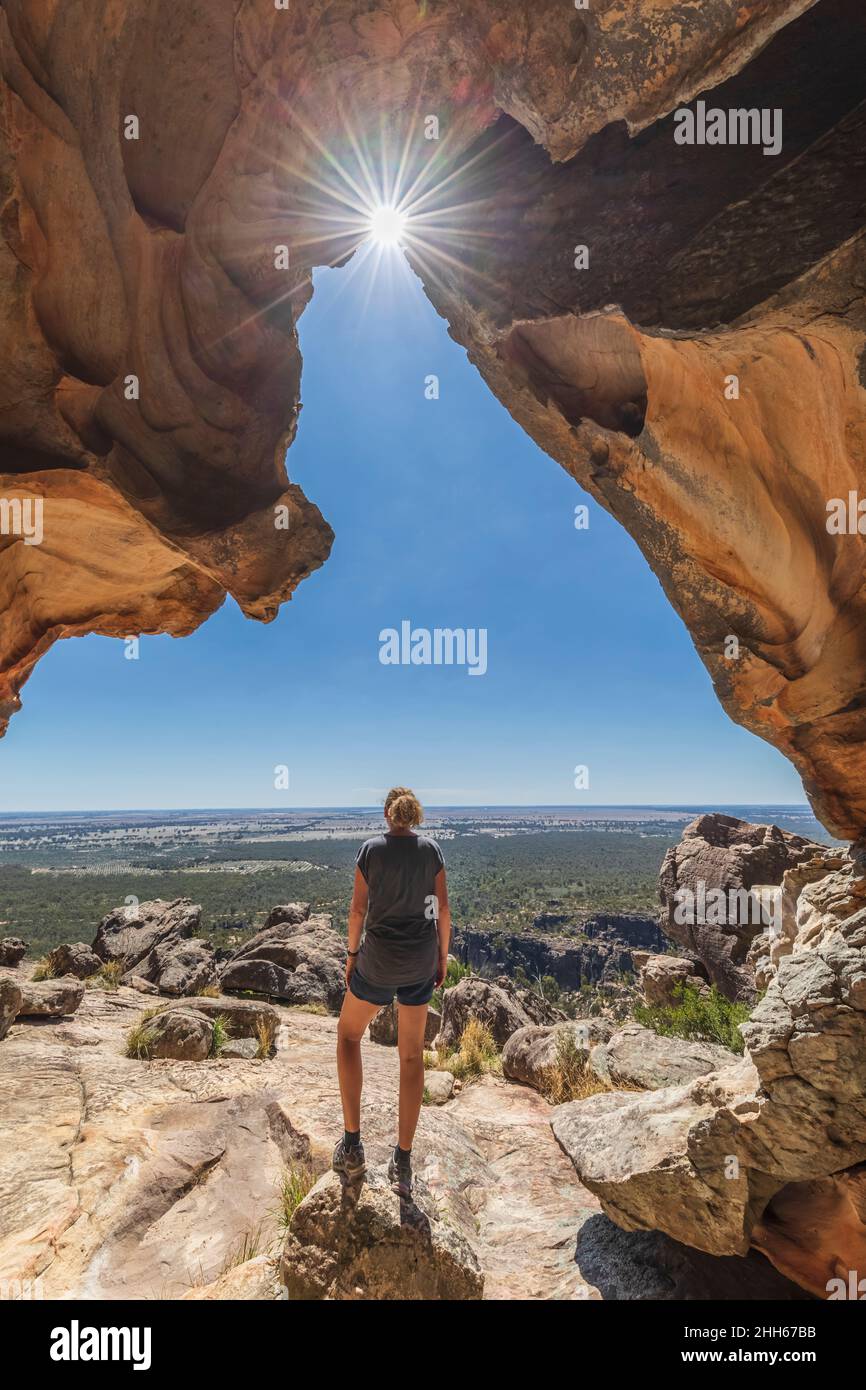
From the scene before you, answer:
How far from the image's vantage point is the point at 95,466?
4414 mm

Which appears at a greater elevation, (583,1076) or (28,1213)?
(28,1213)

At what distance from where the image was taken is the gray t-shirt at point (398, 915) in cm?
374

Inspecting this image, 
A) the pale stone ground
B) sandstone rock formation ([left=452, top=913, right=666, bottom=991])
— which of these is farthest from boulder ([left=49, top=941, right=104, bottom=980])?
sandstone rock formation ([left=452, top=913, right=666, bottom=991])

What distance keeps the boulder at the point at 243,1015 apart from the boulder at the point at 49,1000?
183 cm

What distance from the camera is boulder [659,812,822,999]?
14594mm

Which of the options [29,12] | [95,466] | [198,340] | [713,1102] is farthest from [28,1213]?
[29,12]

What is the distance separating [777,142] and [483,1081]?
34.6 feet

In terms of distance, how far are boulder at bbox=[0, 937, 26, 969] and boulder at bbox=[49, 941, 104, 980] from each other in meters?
0.90

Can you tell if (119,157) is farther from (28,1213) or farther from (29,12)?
(28,1213)

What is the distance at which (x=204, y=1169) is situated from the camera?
16.9 feet

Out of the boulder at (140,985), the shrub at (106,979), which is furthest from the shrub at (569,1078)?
the boulder at (140,985)

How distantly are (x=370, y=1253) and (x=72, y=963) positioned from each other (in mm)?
14049

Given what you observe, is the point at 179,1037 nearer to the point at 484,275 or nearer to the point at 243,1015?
the point at 243,1015

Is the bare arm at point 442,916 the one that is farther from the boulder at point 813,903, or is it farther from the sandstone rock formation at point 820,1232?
the boulder at point 813,903
